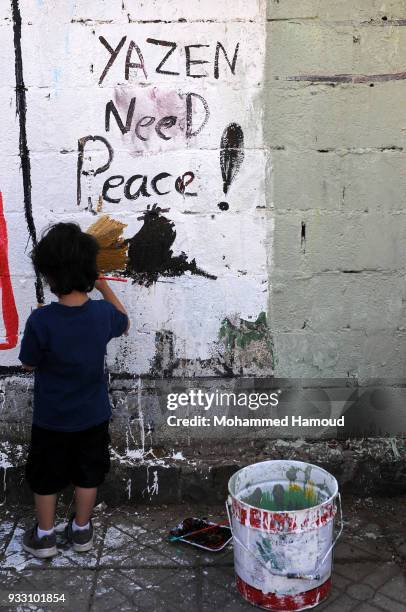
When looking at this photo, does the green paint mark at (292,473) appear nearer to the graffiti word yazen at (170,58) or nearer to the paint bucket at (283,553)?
the paint bucket at (283,553)

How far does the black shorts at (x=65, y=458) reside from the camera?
3.10 meters

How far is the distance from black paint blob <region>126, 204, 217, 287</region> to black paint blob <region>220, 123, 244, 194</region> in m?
0.37

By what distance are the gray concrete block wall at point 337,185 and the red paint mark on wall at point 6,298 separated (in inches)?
55.4

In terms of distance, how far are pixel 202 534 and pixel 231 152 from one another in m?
1.97

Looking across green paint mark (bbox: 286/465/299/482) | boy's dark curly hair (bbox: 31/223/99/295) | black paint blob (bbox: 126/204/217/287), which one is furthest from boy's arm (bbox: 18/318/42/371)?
green paint mark (bbox: 286/465/299/482)

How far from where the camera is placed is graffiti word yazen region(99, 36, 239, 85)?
331cm

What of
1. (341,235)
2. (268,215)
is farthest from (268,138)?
(341,235)

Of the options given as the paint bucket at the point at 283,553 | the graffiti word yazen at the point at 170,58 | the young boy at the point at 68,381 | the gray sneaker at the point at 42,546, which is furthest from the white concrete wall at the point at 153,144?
the paint bucket at the point at 283,553

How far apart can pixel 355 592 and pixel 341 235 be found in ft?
5.74

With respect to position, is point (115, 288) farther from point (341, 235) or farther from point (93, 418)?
point (341, 235)

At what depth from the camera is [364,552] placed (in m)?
3.18

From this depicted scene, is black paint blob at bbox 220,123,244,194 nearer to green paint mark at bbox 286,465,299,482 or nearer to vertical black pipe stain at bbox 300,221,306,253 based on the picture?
vertical black pipe stain at bbox 300,221,306,253

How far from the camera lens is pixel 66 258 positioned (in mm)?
2885

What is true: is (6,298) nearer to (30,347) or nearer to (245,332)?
(30,347)
